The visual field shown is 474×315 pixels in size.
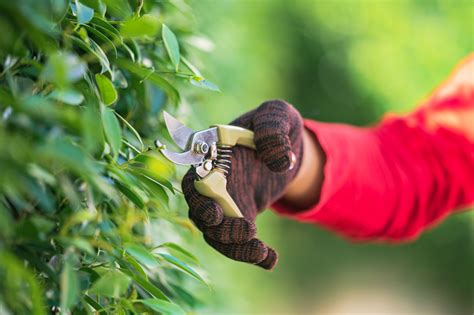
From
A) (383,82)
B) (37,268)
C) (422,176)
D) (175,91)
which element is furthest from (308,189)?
(383,82)

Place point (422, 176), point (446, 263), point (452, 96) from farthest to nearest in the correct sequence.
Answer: point (446, 263) → point (452, 96) → point (422, 176)

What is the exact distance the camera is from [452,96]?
154cm

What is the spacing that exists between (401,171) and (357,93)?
9.77 feet

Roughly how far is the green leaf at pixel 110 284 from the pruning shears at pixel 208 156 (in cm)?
16

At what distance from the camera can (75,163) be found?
0.49 metres

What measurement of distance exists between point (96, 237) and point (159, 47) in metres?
0.32

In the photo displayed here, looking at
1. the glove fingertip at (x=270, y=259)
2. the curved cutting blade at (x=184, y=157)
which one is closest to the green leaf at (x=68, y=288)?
the curved cutting blade at (x=184, y=157)

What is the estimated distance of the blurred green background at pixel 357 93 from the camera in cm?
385

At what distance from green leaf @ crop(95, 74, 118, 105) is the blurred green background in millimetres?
2730

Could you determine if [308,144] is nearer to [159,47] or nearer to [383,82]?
[159,47]

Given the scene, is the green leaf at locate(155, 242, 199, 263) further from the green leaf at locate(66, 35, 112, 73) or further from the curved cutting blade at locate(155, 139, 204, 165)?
the green leaf at locate(66, 35, 112, 73)

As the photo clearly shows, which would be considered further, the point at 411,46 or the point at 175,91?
the point at 411,46

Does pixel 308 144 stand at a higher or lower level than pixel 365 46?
higher

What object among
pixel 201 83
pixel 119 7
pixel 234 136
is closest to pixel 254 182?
pixel 234 136
